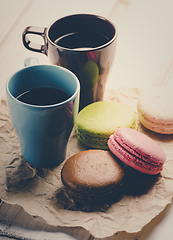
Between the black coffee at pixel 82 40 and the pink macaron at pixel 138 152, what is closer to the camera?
the pink macaron at pixel 138 152

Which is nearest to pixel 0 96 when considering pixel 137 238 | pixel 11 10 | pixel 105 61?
pixel 105 61

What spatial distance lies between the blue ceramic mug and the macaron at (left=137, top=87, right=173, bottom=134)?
0.85 ft

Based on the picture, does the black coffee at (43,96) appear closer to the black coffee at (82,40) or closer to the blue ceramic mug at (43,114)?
the blue ceramic mug at (43,114)

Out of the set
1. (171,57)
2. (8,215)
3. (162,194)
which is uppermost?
(171,57)

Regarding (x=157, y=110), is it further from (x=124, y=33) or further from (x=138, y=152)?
(x=124, y=33)

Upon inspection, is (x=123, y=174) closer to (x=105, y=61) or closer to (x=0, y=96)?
(x=105, y=61)

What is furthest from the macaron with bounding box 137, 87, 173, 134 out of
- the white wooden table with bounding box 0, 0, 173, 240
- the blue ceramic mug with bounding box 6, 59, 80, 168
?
the blue ceramic mug with bounding box 6, 59, 80, 168

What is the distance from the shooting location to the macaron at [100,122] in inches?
31.1

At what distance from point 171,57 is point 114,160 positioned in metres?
0.61

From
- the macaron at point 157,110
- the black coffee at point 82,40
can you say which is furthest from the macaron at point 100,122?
the black coffee at point 82,40

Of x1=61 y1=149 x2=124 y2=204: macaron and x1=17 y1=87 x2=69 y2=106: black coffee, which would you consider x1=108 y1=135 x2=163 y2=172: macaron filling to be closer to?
x1=61 y1=149 x2=124 y2=204: macaron

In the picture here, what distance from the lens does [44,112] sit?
0.62m

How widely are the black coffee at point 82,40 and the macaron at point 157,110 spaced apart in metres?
0.22

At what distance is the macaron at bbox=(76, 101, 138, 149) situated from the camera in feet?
2.59
